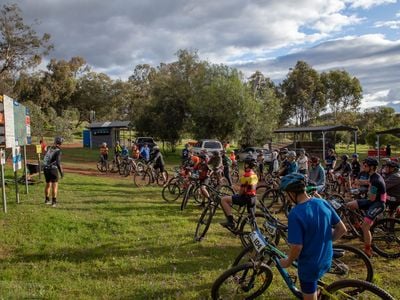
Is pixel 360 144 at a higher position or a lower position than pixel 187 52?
lower

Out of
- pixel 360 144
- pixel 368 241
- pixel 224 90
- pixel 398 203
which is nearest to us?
pixel 368 241

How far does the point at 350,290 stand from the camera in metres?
4.01

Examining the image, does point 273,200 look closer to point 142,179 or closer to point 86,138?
point 142,179

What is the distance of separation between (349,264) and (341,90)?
6819 centimetres

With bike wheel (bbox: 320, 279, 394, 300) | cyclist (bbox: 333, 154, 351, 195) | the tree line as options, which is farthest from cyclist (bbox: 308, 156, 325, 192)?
the tree line

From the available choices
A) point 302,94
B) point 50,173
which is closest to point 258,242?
point 50,173

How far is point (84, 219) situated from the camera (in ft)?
31.8

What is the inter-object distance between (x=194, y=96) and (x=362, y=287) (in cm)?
3570

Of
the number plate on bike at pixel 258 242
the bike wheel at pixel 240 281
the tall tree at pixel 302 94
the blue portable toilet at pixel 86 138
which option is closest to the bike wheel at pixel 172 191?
the bike wheel at pixel 240 281

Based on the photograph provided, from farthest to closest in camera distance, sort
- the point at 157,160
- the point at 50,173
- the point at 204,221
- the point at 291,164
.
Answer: the point at 157,160
the point at 291,164
the point at 50,173
the point at 204,221

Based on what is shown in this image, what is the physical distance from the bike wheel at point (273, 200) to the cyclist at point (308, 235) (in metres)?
8.10

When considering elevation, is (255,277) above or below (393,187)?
below

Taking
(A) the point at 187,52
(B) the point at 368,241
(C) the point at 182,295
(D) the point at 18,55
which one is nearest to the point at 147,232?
(C) the point at 182,295

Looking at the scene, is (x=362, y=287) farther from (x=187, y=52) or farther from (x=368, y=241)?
(x=187, y=52)
